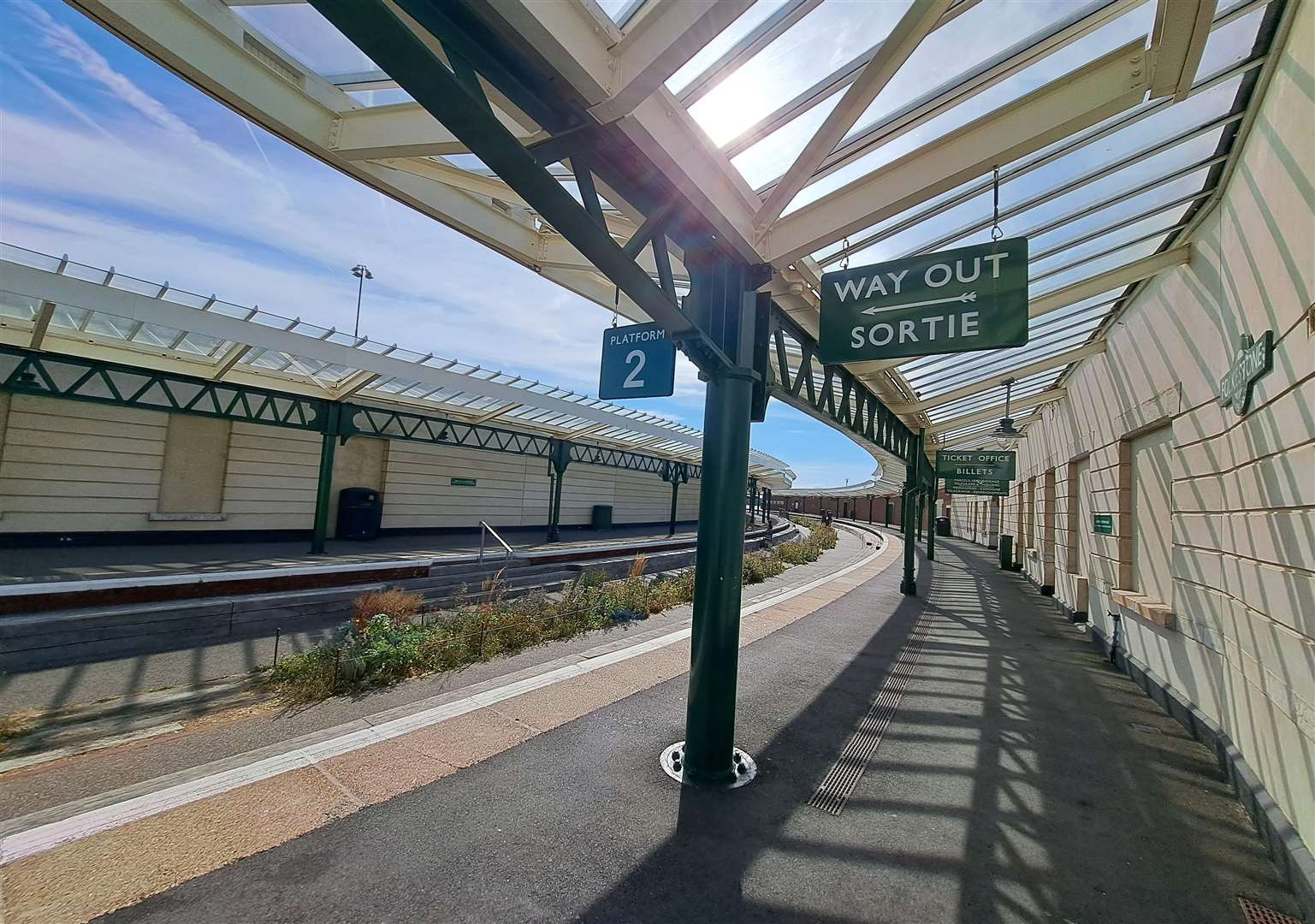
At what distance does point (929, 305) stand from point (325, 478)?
46.7 feet

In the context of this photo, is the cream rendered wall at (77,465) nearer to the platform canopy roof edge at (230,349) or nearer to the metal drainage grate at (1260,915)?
the platform canopy roof edge at (230,349)

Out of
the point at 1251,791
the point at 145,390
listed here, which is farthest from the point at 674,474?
the point at 1251,791

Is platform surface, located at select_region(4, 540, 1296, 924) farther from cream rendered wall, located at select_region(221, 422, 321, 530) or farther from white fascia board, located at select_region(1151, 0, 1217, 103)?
cream rendered wall, located at select_region(221, 422, 321, 530)

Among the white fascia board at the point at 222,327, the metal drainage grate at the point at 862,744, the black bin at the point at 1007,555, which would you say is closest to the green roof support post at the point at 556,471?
Result: the white fascia board at the point at 222,327

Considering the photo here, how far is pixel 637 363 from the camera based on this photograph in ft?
12.8

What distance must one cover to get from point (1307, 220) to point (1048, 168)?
156 cm

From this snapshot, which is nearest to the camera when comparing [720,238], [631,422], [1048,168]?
[720,238]

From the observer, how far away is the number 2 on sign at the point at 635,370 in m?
3.87

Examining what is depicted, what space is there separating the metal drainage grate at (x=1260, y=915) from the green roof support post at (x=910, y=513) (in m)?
9.29

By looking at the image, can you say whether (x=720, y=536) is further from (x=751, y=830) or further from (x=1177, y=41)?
(x=1177, y=41)

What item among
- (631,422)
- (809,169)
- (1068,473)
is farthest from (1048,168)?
(631,422)

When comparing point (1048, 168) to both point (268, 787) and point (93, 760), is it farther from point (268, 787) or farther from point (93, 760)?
point (93, 760)

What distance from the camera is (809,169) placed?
3.23 metres

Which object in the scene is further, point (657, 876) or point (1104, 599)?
point (1104, 599)
